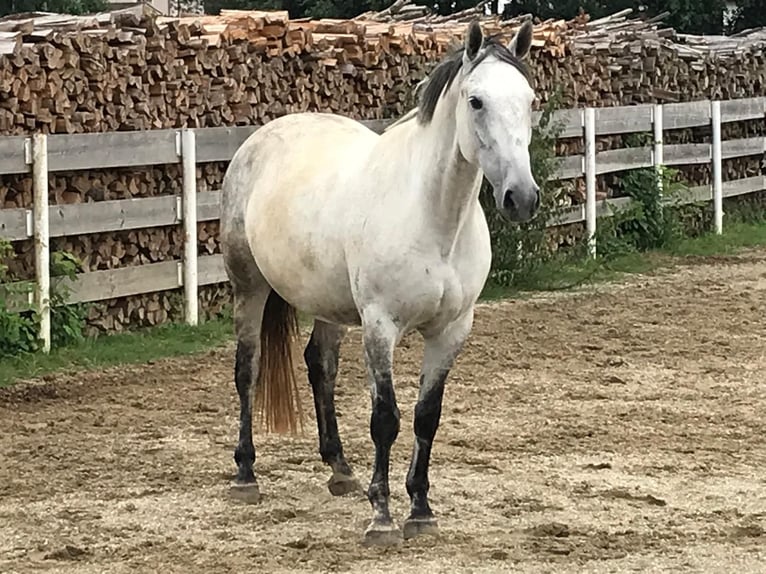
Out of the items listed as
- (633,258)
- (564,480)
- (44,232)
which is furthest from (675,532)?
(633,258)

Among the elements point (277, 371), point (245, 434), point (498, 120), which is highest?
point (498, 120)

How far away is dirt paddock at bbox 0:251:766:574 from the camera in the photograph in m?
5.29

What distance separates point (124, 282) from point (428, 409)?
4.65 metres

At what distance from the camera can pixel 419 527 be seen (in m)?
5.55

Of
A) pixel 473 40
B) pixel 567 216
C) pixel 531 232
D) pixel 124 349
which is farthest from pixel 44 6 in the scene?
A: pixel 473 40

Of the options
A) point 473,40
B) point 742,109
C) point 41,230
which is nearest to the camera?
point 473,40

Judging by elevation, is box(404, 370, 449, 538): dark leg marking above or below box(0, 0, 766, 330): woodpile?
below

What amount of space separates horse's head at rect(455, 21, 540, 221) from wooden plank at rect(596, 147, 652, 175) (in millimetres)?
9329

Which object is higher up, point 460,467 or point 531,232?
point 531,232

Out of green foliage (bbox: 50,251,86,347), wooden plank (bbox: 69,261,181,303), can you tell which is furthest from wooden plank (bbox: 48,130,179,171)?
wooden plank (bbox: 69,261,181,303)

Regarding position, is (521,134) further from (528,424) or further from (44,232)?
(44,232)

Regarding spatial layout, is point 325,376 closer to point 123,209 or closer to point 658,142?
point 123,209

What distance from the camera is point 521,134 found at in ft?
16.4

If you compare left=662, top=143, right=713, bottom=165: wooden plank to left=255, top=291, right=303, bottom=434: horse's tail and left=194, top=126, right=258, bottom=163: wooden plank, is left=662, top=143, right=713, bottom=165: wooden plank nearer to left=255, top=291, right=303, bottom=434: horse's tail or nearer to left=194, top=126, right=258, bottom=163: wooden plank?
left=194, top=126, right=258, bottom=163: wooden plank
